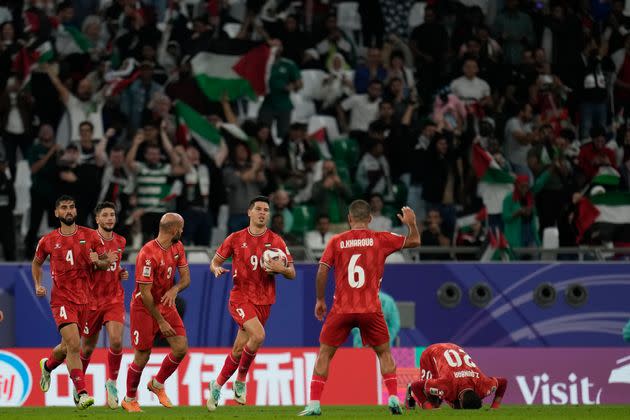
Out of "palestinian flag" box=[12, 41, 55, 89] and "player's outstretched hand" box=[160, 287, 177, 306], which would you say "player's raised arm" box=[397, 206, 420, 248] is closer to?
"player's outstretched hand" box=[160, 287, 177, 306]

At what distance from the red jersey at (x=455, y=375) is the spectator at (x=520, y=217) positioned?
6412 millimetres

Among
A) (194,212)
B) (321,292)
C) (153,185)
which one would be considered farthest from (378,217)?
(321,292)

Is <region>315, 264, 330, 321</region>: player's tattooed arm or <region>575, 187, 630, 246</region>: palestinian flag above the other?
<region>575, 187, 630, 246</region>: palestinian flag

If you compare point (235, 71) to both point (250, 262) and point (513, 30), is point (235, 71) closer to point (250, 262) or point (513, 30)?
point (513, 30)

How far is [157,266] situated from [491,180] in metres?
8.34

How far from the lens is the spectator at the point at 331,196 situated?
2227 centimetres

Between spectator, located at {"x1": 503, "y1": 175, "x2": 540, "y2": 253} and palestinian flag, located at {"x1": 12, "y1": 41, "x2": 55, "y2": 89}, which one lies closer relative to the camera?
spectator, located at {"x1": 503, "y1": 175, "x2": 540, "y2": 253}

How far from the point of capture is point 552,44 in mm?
26375

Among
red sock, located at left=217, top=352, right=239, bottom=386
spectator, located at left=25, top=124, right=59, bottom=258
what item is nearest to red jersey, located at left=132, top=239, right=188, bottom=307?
red sock, located at left=217, top=352, right=239, bottom=386

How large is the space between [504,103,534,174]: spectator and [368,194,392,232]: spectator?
2.63m

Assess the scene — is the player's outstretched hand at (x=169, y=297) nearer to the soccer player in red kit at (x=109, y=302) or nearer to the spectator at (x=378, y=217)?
the soccer player in red kit at (x=109, y=302)

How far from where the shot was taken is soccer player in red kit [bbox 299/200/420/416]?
15.0 m

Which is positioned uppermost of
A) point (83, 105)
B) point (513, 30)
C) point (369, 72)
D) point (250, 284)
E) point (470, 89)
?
point (513, 30)

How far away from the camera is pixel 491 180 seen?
2270 cm
